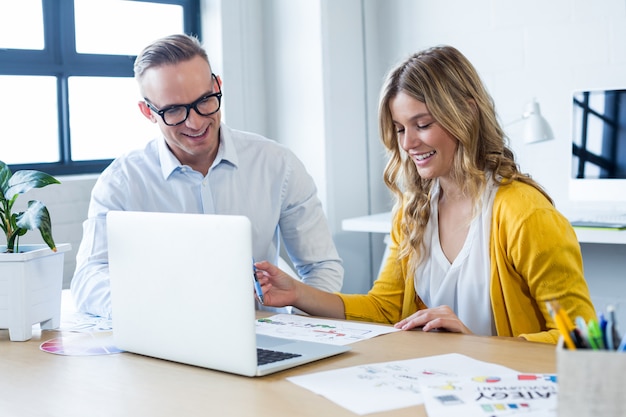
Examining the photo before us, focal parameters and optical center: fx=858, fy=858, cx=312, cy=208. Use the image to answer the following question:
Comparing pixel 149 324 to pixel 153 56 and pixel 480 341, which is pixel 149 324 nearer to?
pixel 480 341

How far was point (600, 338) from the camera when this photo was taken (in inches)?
37.8

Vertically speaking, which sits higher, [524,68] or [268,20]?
[268,20]

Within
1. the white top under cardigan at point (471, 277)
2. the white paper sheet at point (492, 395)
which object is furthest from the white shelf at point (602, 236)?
the white paper sheet at point (492, 395)

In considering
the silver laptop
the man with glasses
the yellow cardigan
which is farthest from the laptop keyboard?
the man with glasses

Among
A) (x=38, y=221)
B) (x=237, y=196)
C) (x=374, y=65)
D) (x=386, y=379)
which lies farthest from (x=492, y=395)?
(x=374, y=65)

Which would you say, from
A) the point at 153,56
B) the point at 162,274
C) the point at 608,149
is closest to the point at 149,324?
the point at 162,274

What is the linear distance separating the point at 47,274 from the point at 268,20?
8.22ft

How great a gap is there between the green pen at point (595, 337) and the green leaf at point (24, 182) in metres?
A: 1.15

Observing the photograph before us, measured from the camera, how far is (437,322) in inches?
64.9

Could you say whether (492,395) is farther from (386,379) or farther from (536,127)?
(536,127)

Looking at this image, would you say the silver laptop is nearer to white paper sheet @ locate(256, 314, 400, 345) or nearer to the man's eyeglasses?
white paper sheet @ locate(256, 314, 400, 345)

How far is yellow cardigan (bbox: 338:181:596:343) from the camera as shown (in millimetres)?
1688

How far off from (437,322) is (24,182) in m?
0.88

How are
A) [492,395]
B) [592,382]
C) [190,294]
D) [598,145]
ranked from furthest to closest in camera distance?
[598,145], [190,294], [492,395], [592,382]
